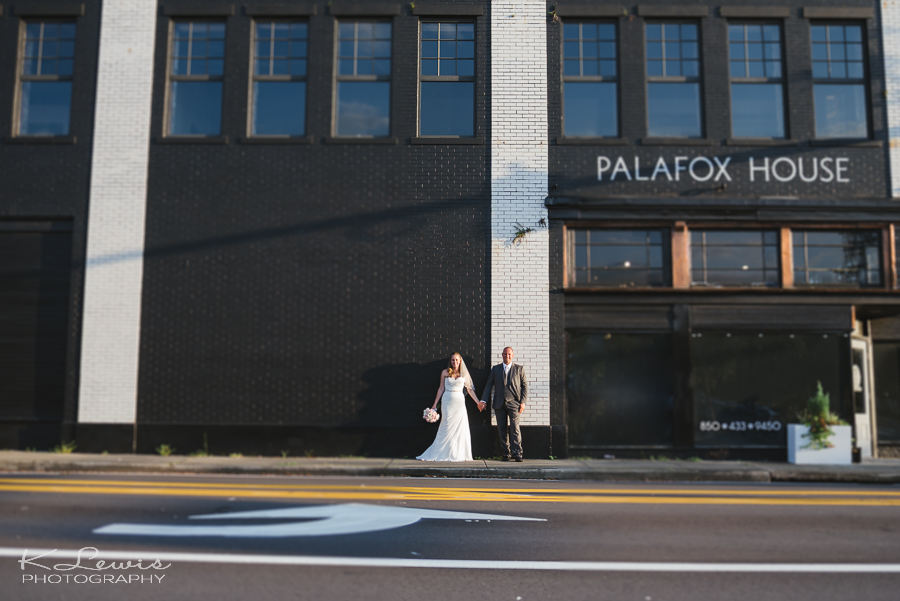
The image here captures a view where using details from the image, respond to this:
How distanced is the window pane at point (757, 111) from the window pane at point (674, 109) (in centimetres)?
72

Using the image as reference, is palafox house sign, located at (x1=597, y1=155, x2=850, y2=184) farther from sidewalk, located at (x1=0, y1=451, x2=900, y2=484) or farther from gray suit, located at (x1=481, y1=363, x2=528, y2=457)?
sidewalk, located at (x1=0, y1=451, x2=900, y2=484)

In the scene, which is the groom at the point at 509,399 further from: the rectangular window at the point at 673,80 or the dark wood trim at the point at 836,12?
the dark wood trim at the point at 836,12

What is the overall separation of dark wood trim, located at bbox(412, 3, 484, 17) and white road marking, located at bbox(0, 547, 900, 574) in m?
10.4

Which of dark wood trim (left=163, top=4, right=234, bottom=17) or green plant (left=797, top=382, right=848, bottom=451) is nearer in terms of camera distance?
green plant (left=797, top=382, right=848, bottom=451)

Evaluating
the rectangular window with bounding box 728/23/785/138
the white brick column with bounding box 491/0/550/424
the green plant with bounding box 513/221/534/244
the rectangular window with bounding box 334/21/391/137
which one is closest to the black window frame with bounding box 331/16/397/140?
the rectangular window with bounding box 334/21/391/137

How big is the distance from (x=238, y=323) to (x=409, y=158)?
4.41 metres

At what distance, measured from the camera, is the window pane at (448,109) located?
12.1 metres

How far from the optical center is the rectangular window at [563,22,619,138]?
12.2 m

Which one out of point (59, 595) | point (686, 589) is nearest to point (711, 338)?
point (686, 589)

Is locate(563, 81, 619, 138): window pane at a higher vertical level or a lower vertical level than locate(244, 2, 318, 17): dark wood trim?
lower

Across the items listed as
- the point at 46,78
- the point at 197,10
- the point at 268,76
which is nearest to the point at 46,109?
the point at 46,78

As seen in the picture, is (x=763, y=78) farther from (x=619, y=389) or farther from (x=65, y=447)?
(x=65, y=447)

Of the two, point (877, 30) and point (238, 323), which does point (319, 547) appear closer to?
point (238, 323)

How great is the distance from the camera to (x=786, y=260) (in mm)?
11719
